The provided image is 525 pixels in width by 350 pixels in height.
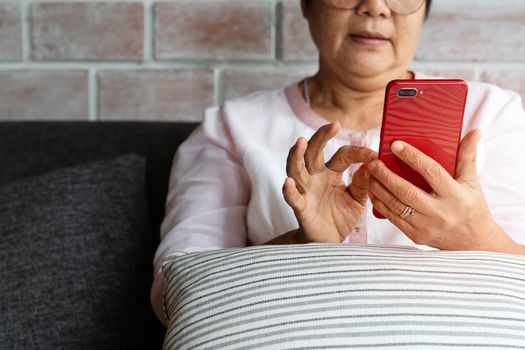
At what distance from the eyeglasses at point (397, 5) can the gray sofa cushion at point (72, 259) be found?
0.46 metres

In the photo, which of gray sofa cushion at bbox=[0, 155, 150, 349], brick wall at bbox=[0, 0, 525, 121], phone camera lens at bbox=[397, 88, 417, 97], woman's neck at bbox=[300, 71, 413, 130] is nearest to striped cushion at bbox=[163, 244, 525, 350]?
phone camera lens at bbox=[397, 88, 417, 97]

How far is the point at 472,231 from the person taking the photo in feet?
3.07

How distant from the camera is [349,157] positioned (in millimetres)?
970

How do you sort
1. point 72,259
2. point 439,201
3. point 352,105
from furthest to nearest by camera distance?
point 352,105
point 72,259
point 439,201

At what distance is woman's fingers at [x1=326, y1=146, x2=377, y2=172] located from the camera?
0.95 meters

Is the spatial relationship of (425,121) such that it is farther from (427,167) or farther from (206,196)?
(206,196)

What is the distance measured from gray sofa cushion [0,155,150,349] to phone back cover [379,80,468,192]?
509 mm

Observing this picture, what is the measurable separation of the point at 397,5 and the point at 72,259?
644 mm

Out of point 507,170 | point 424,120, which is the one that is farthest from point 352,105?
point 424,120

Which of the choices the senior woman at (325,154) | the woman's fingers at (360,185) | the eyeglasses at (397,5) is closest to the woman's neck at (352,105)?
the senior woman at (325,154)

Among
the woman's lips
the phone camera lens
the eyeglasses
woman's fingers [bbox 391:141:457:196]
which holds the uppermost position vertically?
the eyeglasses

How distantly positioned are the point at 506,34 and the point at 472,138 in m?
0.71

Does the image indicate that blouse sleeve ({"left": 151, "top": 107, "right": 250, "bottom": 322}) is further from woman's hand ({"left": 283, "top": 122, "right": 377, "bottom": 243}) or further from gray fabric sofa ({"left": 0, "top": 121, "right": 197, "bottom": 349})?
woman's hand ({"left": 283, "top": 122, "right": 377, "bottom": 243})

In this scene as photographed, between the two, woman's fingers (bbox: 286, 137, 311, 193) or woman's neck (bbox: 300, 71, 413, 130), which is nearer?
woman's fingers (bbox: 286, 137, 311, 193)
